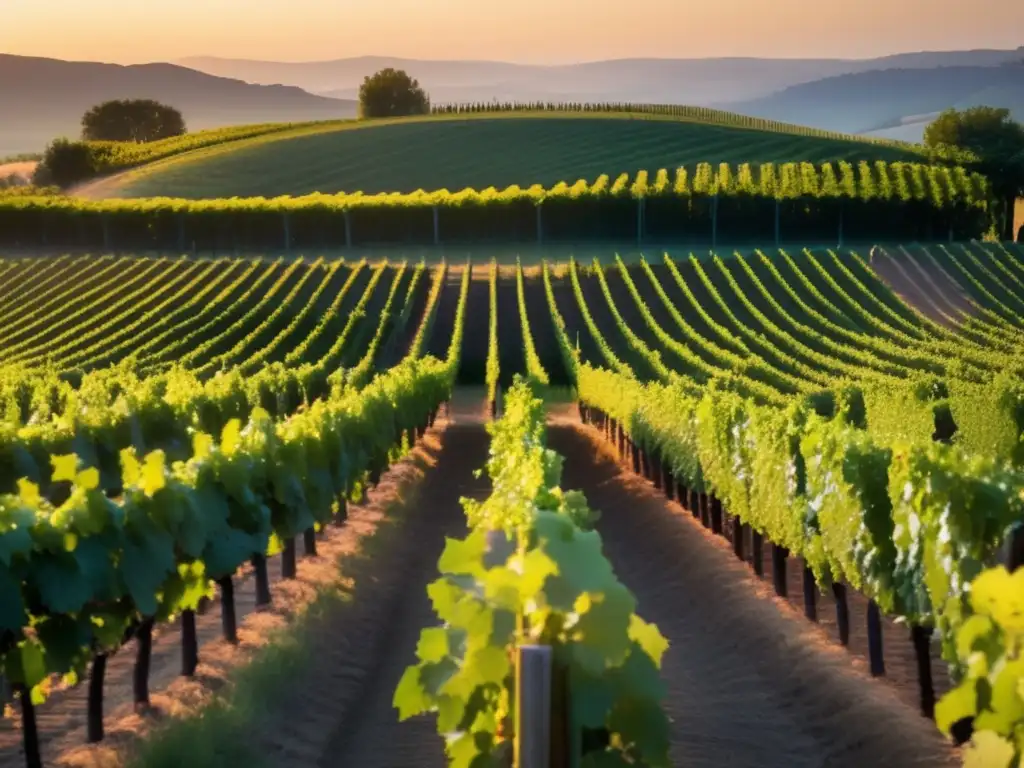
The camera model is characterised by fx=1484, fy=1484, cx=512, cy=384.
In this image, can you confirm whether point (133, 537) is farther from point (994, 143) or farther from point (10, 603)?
point (994, 143)

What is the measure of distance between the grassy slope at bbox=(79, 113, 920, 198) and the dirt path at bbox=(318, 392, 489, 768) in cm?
7718

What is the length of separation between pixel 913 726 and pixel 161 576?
251 inches

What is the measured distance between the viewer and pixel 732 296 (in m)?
66.9

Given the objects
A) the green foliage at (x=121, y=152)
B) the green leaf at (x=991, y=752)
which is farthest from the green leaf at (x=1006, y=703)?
the green foliage at (x=121, y=152)

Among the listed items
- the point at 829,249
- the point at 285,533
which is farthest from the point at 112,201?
the point at 285,533

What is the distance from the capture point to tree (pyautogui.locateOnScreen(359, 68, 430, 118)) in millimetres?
161750

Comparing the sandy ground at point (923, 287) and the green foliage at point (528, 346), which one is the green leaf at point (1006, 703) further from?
the sandy ground at point (923, 287)

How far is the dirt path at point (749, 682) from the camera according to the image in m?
12.2

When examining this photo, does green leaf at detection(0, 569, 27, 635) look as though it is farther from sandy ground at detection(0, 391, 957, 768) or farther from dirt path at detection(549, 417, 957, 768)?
dirt path at detection(549, 417, 957, 768)

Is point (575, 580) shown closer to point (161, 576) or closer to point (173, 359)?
point (161, 576)

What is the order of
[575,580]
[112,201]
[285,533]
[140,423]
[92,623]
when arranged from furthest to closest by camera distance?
[112,201] → [140,423] → [285,533] → [92,623] → [575,580]

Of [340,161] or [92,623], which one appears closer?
[92,623]

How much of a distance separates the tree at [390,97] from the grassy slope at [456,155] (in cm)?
3103

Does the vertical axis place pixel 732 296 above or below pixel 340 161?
below
